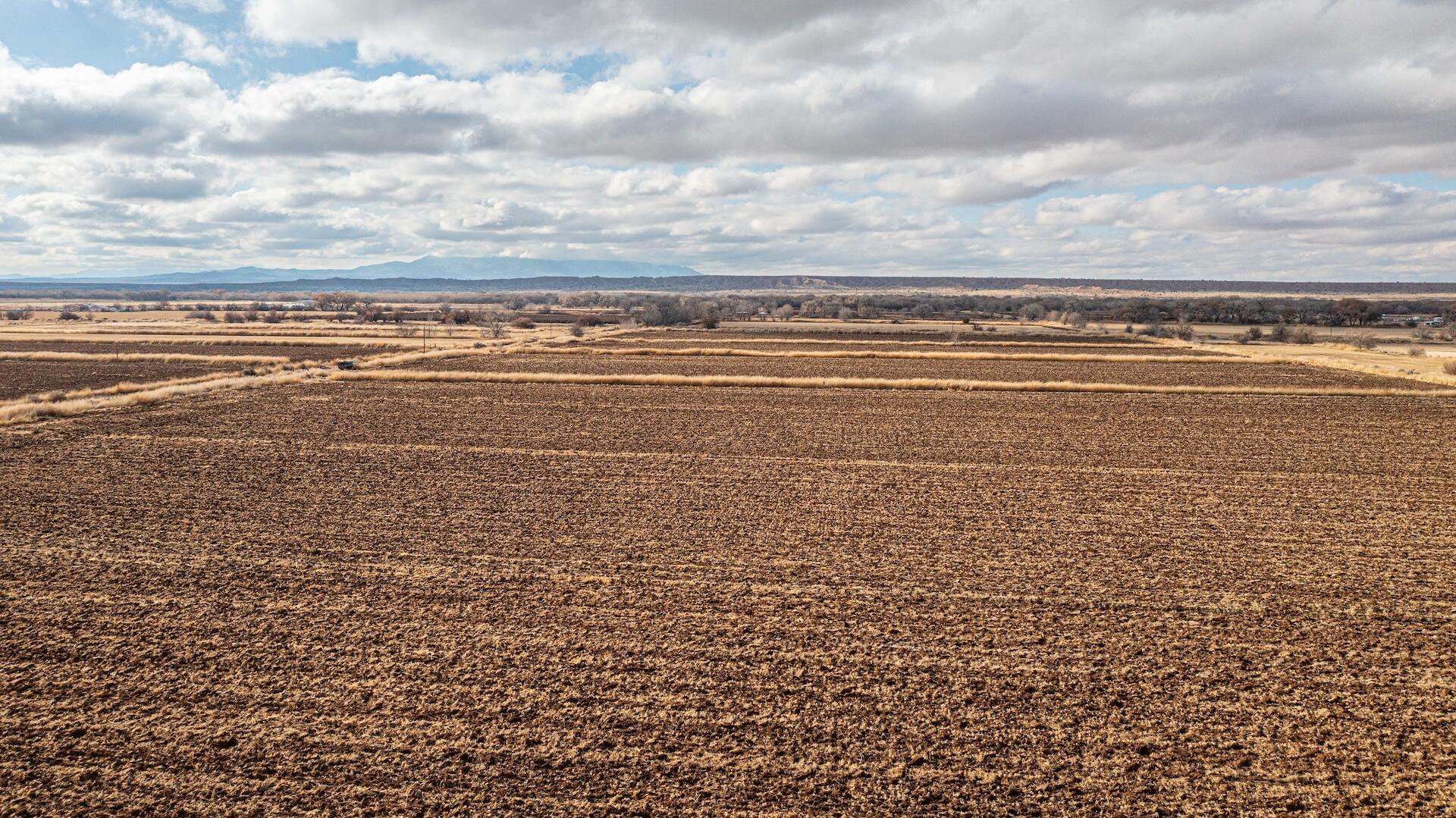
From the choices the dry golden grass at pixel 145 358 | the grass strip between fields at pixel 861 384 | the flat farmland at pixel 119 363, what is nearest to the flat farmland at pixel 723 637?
the grass strip between fields at pixel 861 384

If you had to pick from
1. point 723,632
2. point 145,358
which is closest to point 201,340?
point 145,358

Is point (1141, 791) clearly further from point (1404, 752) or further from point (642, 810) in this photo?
point (642, 810)

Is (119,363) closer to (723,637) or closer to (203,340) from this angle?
(203,340)

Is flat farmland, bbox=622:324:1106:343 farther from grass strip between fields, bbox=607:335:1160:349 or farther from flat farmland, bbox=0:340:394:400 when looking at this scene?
flat farmland, bbox=0:340:394:400

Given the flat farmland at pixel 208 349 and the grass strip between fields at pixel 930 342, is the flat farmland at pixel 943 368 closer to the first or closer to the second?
the flat farmland at pixel 208 349

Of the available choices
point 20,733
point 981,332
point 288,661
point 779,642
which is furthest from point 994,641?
point 981,332

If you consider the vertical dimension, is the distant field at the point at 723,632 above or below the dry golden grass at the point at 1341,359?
below

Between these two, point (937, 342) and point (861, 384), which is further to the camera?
point (937, 342)
